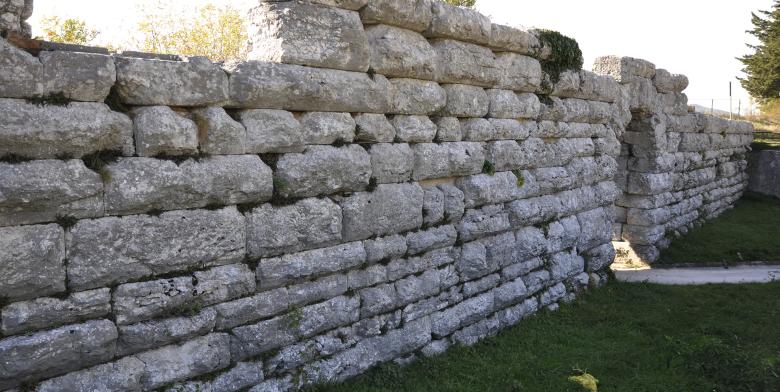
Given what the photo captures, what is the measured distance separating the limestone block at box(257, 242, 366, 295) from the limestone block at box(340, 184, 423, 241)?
0.15 m

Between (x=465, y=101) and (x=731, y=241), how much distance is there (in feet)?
34.8

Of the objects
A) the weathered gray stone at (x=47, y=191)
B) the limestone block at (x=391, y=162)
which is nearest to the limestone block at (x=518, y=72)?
the limestone block at (x=391, y=162)

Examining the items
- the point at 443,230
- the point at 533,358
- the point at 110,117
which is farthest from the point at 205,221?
the point at 533,358

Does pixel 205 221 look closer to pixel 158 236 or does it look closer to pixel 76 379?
pixel 158 236

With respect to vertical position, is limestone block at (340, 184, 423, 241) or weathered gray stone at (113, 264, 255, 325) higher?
limestone block at (340, 184, 423, 241)

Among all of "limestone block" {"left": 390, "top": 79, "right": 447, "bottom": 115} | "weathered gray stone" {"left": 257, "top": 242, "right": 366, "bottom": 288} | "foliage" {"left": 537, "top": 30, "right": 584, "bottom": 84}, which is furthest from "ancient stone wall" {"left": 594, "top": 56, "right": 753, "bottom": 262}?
"weathered gray stone" {"left": 257, "top": 242, "right": 366, "bottom": 288}

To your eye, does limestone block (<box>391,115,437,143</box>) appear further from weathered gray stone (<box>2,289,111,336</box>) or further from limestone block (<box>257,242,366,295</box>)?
weathered gray stone (<box>2,289,111,336</box>)

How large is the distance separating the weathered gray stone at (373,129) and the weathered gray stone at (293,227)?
743 millimetres

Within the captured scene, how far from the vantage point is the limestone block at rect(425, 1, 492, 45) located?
21.0ft

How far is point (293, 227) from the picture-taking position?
16.8ft

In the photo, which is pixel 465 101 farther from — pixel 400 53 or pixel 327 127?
pixel 327 127

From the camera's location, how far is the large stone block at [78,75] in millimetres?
3812

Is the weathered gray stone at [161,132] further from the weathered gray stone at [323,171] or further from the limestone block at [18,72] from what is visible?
the weathered gray stone at [323,171]

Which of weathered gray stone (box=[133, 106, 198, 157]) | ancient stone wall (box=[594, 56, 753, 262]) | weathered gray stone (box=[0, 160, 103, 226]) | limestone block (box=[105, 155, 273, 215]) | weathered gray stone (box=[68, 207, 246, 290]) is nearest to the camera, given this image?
weathered gray stone (box=[0, 160, 103, 226])
